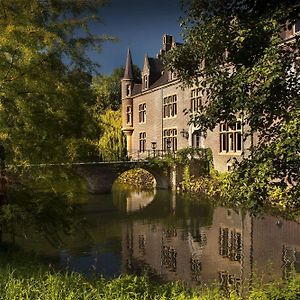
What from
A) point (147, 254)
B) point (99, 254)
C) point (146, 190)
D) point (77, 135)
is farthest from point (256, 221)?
point (146, 190)

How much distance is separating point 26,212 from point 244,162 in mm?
3682

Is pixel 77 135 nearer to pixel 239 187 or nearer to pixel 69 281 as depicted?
pixel 69 281

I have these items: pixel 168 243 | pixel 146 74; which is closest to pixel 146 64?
pixel 146 74

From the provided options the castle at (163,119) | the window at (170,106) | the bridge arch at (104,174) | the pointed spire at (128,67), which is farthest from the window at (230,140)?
the pointed spire at (128,67)

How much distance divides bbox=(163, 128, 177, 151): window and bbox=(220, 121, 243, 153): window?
504 centimetres

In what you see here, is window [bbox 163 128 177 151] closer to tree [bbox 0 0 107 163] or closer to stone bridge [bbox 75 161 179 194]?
stone bridge [bbox 75 161 179 194]

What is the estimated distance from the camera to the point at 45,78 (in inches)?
273

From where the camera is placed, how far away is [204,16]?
5.78m

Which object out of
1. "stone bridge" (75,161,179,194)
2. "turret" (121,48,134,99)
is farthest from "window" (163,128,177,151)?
"turret" (121,48,134,99)

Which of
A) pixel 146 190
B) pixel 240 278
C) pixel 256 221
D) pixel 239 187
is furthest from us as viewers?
pixel 146 190

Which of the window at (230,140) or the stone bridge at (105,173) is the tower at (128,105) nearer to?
the stone bridge at (105,173)

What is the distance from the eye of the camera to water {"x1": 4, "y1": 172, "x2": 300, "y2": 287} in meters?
8.26

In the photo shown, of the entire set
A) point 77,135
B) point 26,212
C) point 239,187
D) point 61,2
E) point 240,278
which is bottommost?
point 240,278

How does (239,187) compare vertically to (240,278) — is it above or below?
above
